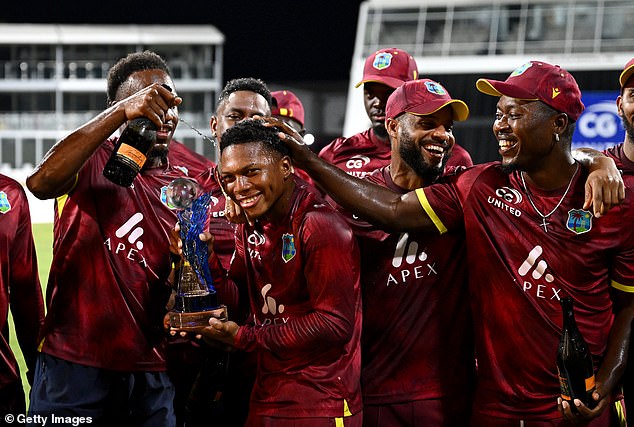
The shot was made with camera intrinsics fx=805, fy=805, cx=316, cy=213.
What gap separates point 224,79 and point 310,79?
5.65 m

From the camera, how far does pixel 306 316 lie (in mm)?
3381

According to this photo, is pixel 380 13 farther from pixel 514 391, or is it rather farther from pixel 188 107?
pixel 514 391

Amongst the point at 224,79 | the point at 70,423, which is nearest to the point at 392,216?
the point at 70,423

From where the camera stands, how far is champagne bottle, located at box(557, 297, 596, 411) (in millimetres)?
3449

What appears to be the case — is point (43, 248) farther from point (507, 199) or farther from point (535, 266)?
point (535, 266)

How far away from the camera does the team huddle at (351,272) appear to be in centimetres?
344

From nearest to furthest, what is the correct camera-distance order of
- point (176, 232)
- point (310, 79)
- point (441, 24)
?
point (176, 232)
point (441, 24)
point (310, 79)

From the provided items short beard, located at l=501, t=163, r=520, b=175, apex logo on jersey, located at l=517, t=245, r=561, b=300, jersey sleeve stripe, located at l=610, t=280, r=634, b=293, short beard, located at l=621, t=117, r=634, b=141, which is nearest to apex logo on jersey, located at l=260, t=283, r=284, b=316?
apex logo on jersey, located at l=517, t=245, r=561, b=300

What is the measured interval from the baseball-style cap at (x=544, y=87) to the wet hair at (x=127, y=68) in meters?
1.72

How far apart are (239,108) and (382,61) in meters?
1.36

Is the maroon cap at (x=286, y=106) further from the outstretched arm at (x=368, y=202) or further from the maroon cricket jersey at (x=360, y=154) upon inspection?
the outstretched arm at (x=368, y=202)

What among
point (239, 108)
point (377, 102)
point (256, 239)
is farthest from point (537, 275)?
point (377, 102)

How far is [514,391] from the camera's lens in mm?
3633

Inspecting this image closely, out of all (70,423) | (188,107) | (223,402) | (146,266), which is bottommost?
(188,107)
